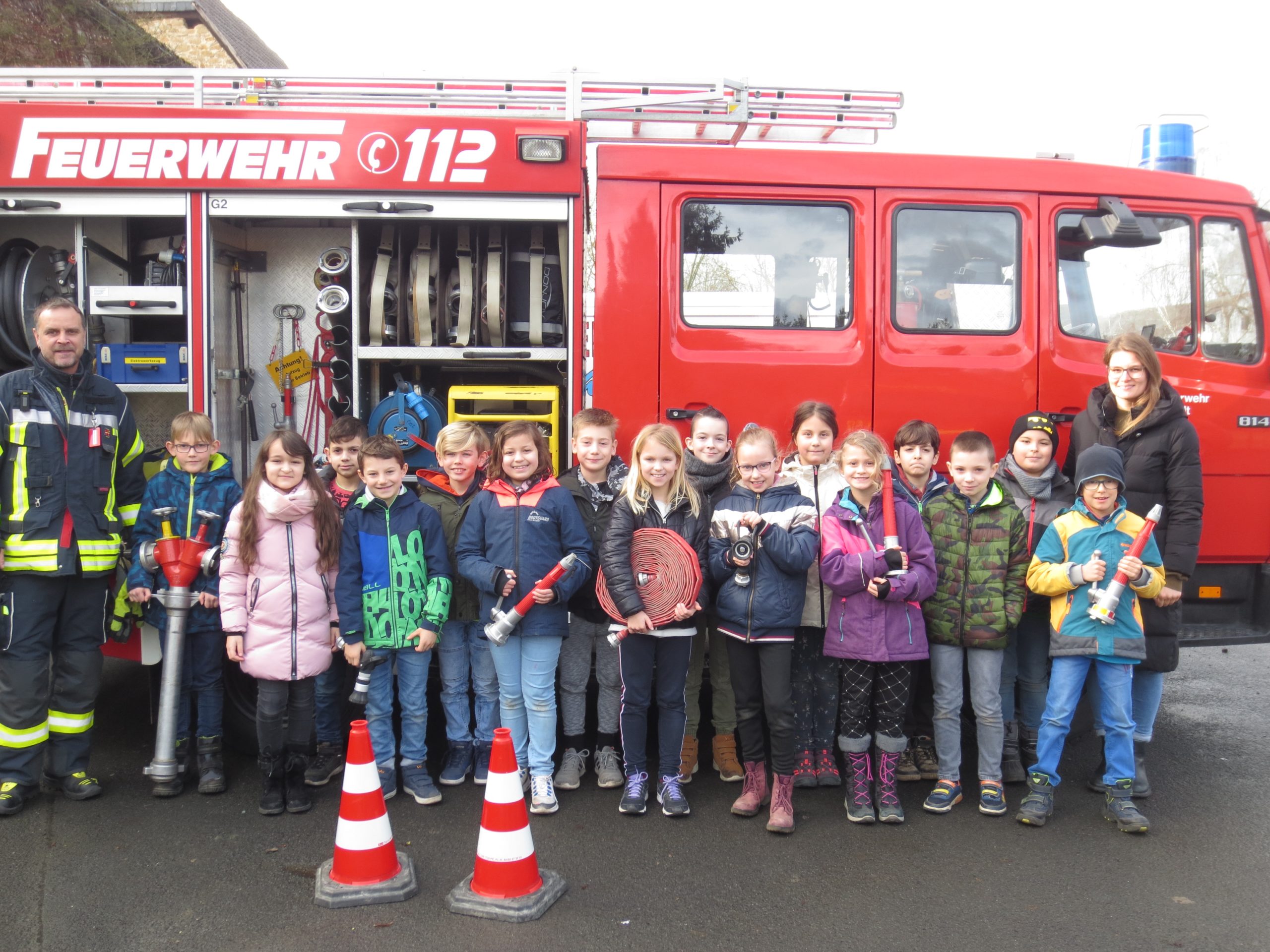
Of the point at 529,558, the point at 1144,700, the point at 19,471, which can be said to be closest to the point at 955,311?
the point at 1144,700

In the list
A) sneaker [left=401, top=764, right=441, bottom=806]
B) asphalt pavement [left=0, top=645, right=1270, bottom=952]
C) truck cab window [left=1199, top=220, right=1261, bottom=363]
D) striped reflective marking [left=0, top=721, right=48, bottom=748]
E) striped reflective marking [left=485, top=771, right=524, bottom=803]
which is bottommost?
asphalt pavement [left=0, top=645, right=1270, bottom=952]

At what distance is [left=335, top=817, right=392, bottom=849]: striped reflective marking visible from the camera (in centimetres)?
323

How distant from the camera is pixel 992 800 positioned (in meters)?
4.05

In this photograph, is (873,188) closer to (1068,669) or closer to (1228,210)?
(1228,210)

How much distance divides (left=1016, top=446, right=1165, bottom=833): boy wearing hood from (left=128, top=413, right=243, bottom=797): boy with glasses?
347cm

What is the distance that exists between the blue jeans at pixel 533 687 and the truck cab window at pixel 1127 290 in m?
2.93

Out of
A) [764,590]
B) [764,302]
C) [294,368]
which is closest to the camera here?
[764,590]

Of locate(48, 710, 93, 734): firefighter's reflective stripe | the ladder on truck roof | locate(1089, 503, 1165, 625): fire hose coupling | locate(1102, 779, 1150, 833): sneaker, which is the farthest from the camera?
the ladder on truck roof

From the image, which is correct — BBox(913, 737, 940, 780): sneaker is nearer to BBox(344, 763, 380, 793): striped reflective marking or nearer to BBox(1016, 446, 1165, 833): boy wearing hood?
BBox(1016, 446, 1165, 833): boy wearing hood

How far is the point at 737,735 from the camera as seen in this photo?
183 inches

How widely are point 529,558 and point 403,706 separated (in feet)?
2.82

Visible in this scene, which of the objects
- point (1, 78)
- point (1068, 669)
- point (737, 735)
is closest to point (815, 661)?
point (737, 735)

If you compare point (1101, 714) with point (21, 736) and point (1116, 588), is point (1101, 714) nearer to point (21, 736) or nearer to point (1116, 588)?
point (1116, 588)

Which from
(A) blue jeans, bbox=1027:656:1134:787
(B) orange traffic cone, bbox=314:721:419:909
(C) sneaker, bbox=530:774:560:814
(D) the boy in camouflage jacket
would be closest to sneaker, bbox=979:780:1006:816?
(D) the boy in camouflage jacket
